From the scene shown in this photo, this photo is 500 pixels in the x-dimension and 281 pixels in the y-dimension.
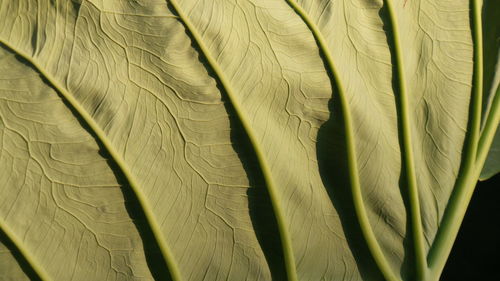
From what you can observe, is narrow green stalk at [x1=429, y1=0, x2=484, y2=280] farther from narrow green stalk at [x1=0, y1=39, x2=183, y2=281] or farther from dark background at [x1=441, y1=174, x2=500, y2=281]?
dark background at [x1=441, y1=174, x2=500, y2=281]

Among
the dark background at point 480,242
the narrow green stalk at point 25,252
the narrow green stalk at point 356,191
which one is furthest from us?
the dark background at point 480,242

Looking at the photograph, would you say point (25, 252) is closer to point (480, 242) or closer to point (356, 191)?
point (356, 191)

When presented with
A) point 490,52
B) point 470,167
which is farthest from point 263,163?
point 490,52

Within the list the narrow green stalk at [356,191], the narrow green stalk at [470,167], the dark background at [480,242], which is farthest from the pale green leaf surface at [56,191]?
the dark background at [480,242]

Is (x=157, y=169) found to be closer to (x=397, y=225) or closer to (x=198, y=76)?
(x=198, y=76)

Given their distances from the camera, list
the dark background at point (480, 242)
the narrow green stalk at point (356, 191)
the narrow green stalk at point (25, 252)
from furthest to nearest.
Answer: the dark background at point (480, 242) → the narrow green stalk at point (356, 191) → the narrow green stalk at point (25, 252)

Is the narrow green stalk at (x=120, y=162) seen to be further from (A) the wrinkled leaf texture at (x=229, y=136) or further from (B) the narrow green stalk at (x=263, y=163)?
(B) the narrow green stalk at (x=263, y=163)
